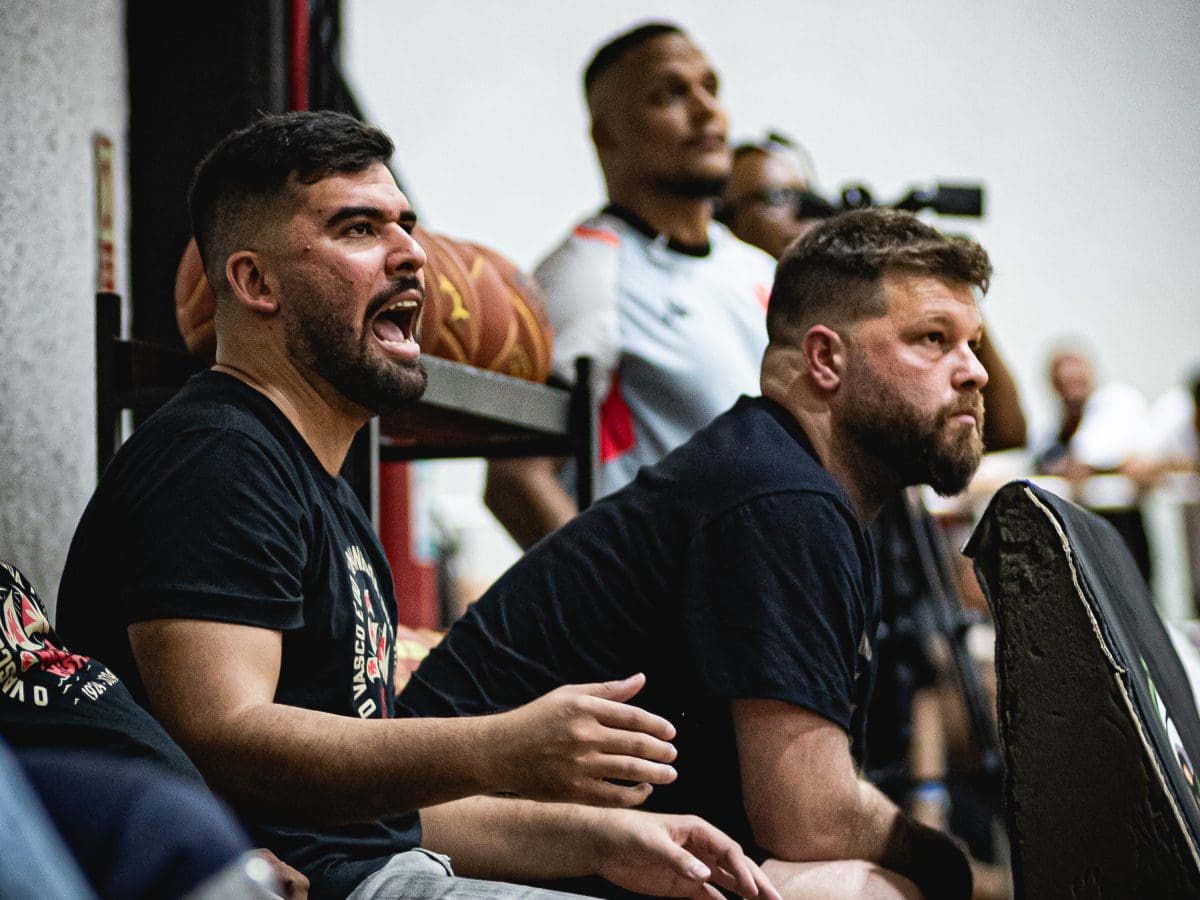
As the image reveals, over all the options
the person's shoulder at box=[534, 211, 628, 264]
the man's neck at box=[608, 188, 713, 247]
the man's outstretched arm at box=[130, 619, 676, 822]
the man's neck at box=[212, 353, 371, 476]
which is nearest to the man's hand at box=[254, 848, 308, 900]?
the man's outstretched arm at box=[130, 619, 676, 822]

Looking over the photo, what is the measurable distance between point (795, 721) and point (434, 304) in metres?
0.91

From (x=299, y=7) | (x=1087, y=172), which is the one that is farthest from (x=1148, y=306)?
(x=299, y=7)

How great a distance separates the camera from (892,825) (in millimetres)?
1577

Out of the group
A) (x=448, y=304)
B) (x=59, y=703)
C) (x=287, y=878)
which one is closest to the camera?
(x=59, y=703)

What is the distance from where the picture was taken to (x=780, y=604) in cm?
152

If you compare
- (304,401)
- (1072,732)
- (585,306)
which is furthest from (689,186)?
(1072,732)

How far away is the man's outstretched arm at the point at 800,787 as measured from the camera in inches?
58.5

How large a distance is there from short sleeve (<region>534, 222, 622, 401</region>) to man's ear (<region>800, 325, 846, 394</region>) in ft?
2.58

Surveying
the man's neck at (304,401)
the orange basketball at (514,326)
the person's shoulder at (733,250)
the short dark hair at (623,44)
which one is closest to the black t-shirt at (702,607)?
the man's neck at (304,401)

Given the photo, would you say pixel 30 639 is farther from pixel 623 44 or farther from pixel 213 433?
pixel 623 44

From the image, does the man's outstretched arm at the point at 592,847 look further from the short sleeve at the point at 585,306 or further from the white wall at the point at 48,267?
the short sleeve at the point at 585,306

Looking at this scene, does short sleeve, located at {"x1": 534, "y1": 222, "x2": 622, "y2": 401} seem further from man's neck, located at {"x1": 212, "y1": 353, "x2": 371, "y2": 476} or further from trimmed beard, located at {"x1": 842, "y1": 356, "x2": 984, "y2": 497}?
man's neck, located at {"x1": 212, "y1": 353, "x2": 371, "y2": 476}

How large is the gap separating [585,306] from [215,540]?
4.89 ft

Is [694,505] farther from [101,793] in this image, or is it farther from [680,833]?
[101,793]
